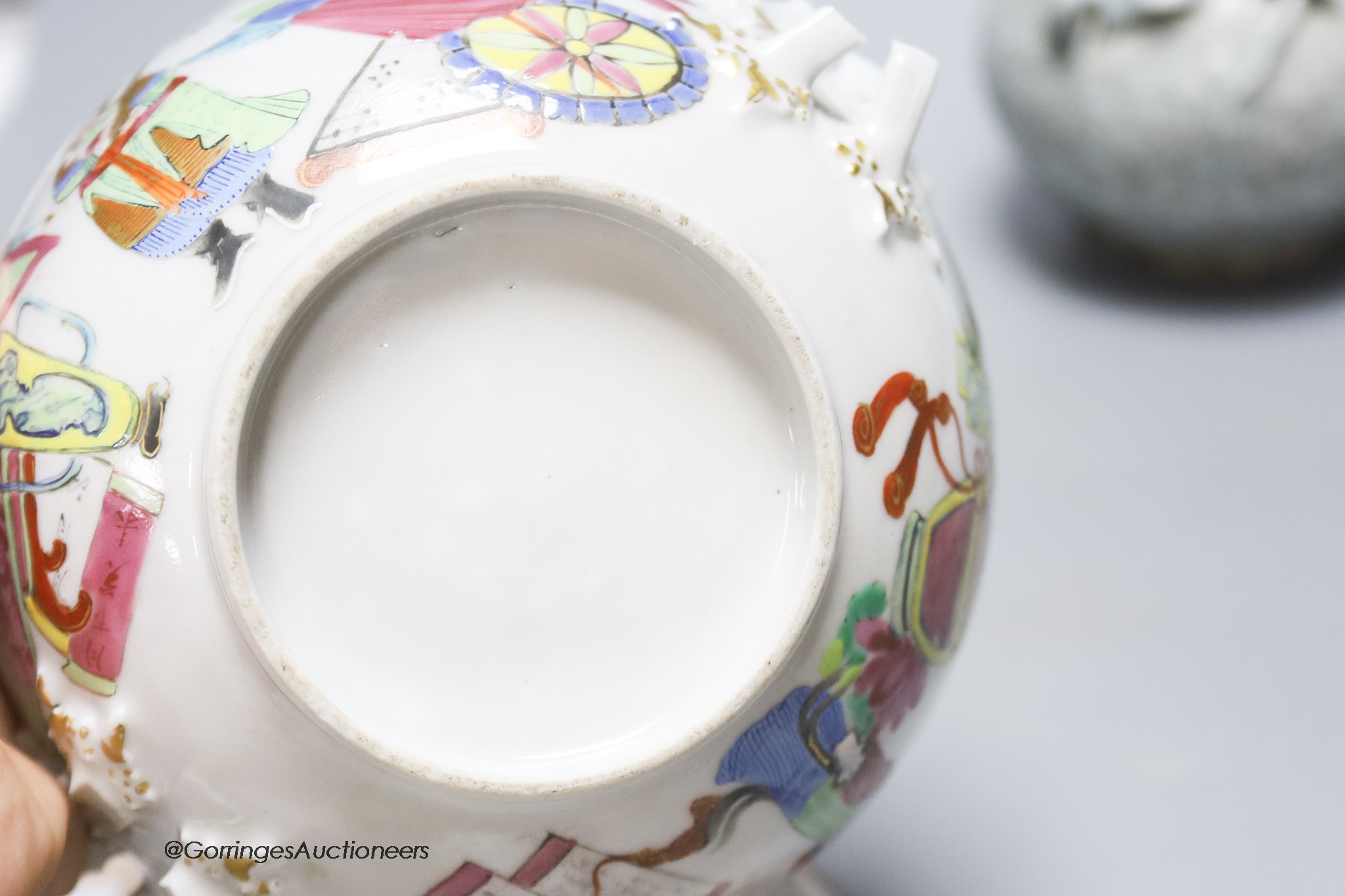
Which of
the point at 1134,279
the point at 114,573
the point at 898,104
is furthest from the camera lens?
the point at 1134,279

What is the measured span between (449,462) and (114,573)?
0.49 ft

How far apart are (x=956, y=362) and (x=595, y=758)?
0.27m

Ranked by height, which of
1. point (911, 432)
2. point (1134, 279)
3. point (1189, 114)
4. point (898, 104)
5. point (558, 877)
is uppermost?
point (898, 104)

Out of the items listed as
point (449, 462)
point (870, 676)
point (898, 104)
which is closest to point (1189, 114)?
point (898, 104)

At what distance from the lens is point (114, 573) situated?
24.1 inches

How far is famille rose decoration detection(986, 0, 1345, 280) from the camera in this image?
59.6 inches

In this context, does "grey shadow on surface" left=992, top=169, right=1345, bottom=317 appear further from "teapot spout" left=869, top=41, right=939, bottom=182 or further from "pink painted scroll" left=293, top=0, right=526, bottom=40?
"pink painted scroll" left=293, top=0, right=526, bottom=40

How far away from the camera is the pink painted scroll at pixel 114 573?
61cm

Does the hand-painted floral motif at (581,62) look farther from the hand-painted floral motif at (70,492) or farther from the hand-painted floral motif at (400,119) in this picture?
the hand-painted floral motif at (70,492)

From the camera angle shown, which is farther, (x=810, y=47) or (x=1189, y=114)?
(x=1189, y=114)

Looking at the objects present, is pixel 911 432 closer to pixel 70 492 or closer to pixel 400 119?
pixel 400 119

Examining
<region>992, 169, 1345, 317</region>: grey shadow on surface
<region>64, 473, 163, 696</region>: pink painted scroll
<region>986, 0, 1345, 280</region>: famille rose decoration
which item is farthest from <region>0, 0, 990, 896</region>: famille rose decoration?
<region>992, 169, 1345, 317</region>: grey shadow on surface

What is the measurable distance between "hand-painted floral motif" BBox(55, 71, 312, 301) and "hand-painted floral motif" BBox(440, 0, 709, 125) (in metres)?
0.08

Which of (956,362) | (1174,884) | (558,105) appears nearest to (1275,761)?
(1174,884)
